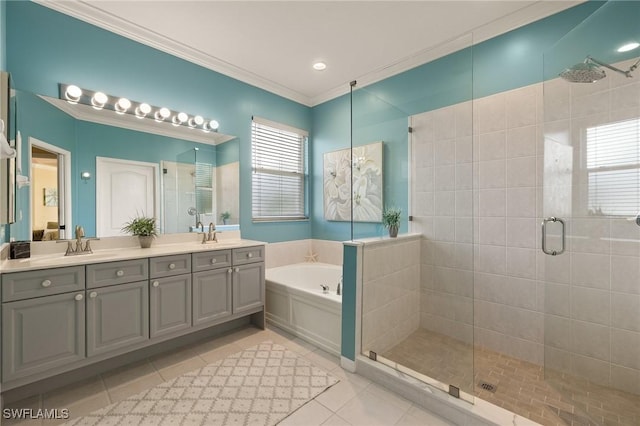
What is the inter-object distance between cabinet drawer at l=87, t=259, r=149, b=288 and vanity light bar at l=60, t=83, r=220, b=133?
1.36 metres

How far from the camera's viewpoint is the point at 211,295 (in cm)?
243

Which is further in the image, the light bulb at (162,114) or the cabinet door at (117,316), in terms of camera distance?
the light bulb at (162,114)

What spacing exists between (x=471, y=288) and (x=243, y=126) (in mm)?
2896

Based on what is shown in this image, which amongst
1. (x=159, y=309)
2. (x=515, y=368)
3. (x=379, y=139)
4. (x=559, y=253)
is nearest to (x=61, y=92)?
(x=159, y=309)

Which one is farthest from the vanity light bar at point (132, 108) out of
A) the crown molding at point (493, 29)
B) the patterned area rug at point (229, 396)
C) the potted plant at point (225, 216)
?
the patterned area rug at point (229, 396)

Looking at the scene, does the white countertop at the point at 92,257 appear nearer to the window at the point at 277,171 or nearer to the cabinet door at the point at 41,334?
the cabinet door at the point at 41,334

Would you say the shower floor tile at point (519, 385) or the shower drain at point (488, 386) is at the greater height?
the shower floor tile at point (519, 385)

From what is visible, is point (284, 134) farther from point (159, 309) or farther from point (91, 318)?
point (91, 318)

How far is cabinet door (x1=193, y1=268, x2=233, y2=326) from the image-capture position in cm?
234

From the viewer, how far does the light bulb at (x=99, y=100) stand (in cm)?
228

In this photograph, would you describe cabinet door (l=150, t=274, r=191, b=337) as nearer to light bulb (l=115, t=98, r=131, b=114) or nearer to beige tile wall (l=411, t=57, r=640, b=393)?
light bulb (l=115, t=98, r=131, b=114)

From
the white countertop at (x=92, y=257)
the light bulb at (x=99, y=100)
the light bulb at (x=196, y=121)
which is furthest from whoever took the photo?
the light bulb at (x=196, y=121)

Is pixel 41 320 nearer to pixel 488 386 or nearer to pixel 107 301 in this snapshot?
pixel 107 301

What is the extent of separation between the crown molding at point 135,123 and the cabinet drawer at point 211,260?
123cm
